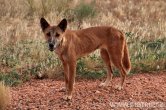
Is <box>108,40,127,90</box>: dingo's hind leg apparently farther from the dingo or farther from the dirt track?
the dirt track

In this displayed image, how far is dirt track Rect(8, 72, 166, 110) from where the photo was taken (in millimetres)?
6316

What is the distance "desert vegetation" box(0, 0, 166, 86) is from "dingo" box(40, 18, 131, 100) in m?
0.87

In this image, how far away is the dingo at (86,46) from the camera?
6.52 meters

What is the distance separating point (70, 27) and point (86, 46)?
5.30 m

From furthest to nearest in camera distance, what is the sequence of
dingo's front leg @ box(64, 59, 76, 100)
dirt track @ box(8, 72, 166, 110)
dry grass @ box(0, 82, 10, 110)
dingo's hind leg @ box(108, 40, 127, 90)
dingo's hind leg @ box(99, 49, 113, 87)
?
dingo's hind leg @ box(99, 49, 113, 87) → dingo's hind leg @ box(108, 40, 127, 90) → dingo's front leg @ box(64, 59, 76, 100) → dirt track @ box(8, 72, 166, 110) → dry grass @ box(0, 82, 10, 110)

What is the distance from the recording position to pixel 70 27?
1224cm

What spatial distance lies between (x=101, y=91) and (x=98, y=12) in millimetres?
9255

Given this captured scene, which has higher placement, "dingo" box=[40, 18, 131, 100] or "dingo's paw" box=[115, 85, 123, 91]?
"dingo" box=[40, 18, 131, 100]

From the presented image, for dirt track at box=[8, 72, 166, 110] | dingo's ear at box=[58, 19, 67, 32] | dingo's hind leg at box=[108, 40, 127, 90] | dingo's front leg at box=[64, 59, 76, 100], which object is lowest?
dirt track at box=[8, 72, 166, 110]

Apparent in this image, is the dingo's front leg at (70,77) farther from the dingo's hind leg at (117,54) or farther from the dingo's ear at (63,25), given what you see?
the dingo's hind leg at (117,54)

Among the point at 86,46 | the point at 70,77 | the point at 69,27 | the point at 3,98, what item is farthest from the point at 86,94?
the point at 69,27

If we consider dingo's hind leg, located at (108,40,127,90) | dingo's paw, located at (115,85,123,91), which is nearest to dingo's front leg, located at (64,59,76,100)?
dingo's hind leg, located at (108,40,127,90)

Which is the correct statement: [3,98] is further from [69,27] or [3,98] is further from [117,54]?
[69,27]

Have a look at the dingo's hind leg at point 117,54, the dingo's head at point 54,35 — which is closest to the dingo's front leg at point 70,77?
the dingo's head at point 54,35
